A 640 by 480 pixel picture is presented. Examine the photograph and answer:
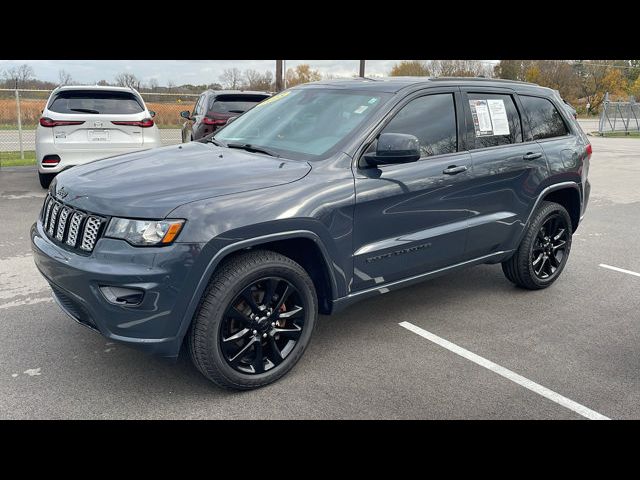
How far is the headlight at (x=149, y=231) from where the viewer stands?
9.55ft

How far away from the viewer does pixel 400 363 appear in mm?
3795

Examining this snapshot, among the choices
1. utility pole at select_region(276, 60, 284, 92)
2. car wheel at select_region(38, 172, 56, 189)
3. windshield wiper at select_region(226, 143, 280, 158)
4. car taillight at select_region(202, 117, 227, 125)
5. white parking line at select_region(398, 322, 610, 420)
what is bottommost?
white parking line at select_region(398, 322, 610, 420)

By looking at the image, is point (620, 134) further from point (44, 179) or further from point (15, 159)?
point (44, 179)

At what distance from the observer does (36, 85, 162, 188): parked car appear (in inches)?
333

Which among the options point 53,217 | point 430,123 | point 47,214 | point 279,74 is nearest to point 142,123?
point 47,214

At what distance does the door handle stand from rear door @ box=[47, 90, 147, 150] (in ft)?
20.0

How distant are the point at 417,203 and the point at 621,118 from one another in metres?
33.5

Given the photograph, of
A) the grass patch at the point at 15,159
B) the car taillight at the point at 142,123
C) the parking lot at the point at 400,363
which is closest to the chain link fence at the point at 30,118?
the grass patch at the point at 15,159

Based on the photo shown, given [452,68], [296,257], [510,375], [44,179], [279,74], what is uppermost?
[452,68]

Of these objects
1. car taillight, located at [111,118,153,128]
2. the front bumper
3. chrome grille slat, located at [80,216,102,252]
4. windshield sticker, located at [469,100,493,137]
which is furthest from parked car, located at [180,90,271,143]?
the front bumper

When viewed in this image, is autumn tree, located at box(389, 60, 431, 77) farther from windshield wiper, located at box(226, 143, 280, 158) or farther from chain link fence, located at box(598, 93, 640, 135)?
windshield wiper, located at box(226, 143, 280, 158)

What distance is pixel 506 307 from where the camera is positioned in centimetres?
488

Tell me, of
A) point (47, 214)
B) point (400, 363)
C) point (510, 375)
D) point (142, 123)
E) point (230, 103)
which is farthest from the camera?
point (230, 103)
